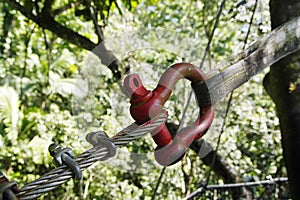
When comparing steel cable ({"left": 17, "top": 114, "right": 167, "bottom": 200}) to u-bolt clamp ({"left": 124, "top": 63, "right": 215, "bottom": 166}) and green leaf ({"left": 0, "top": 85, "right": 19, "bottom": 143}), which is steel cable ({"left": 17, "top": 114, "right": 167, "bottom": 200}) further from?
green leaf ({"left": 0, "top": 85, "right": 19, "bottom": 143})

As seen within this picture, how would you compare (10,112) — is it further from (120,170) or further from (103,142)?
(103,142)

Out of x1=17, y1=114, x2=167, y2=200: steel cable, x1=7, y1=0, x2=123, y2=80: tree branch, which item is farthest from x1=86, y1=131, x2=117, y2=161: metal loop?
x1=7, y1=0, x2=123, y2=80: tree branch

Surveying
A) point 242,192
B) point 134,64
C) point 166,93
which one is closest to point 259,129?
point 242,192

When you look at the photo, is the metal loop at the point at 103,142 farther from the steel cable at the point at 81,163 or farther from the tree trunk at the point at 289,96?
the tree trunk at the point at 289,96

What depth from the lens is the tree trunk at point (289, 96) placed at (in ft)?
2.56

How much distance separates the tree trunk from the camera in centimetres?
78

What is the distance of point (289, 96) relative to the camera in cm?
81

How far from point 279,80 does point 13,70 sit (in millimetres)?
3108

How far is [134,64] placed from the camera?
154 cm

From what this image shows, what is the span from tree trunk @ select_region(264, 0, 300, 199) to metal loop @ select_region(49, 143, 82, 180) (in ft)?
1.78

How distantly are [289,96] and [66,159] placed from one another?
577mm

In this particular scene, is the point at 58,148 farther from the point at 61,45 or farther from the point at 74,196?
the point at 61,45

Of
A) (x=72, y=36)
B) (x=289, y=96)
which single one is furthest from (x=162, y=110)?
(x=72, y=36)

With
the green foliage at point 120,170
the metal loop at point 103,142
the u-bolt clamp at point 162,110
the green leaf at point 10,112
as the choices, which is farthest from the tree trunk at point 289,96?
the green leaf at point 10,112
